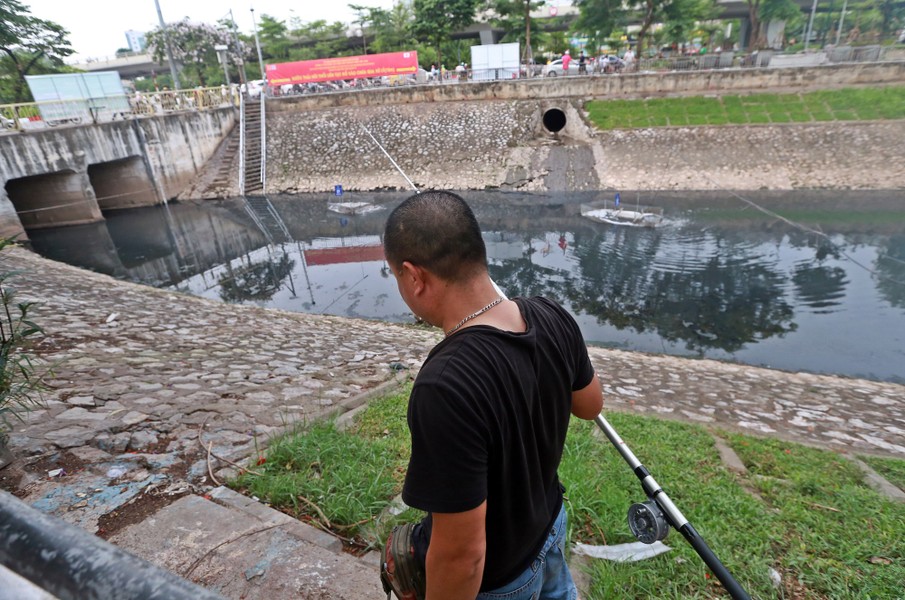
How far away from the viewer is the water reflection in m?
9.13

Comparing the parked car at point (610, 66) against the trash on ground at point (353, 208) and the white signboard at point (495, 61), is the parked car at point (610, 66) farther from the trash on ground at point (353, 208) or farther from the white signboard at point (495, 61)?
the trash on ground at point (353, 208)

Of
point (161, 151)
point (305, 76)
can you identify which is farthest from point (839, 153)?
point (161, 151)

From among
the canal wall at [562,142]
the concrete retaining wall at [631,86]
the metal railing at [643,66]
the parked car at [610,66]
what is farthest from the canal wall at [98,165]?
the parked car at [610,66]

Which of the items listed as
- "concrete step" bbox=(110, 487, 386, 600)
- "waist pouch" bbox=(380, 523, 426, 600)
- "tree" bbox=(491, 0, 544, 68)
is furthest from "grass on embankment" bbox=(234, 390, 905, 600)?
"tree" bbox=(491, 0, 544, 68)

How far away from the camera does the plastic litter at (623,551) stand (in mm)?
2809

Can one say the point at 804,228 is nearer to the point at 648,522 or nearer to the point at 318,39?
the point at 648,522

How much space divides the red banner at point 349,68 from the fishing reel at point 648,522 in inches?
1146

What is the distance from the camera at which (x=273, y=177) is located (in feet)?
82.1

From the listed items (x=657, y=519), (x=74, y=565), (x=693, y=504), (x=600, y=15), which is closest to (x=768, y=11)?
(x=600, y=15)

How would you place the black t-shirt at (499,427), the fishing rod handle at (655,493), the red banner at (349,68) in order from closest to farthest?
the black t-shirt at (499,427) < the fishing rod handle at (655,493) < the red banner at (349,68)

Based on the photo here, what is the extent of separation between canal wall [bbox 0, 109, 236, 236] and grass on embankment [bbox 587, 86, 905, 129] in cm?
2118

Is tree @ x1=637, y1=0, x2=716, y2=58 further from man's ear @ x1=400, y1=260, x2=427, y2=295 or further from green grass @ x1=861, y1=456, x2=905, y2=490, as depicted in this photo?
man's ear @ x1=400, y1=260, x2=427, y2=295

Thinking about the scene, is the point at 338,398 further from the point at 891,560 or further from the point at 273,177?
the point at 273,177

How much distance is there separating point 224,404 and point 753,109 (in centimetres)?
2620
